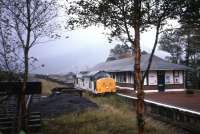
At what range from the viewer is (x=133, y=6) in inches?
523

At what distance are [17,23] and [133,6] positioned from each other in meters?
4.40

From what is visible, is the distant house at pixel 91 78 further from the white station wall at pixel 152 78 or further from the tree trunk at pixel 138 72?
the tree trunk at pixel 138 72

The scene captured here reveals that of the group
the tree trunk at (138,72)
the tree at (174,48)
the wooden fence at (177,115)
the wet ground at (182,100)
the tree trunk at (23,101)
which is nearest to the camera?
the tree trunk at (23,101)

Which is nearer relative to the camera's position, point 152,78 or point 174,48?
point 152,78

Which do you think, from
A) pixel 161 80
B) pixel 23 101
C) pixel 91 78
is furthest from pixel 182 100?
pixel 23 101

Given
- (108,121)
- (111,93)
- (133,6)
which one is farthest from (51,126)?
(111,93)

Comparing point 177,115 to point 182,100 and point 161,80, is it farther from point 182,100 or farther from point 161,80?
point 161,80

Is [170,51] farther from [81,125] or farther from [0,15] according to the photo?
[0,15]

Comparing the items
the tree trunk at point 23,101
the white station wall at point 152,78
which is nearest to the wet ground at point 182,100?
the white station wall at point 152,78

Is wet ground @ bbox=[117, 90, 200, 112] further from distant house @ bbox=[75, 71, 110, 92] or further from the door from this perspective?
distant house @ bbox=[75, 71, 110, 92]

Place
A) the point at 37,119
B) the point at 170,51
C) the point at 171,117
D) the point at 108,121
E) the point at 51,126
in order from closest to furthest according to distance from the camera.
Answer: the point at 37,119, the point at 51,126, the point at 108,121, the point at 171,117, the point at 170,51

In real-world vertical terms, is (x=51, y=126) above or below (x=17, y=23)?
below

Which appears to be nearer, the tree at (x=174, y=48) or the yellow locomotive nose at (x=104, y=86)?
the yellow locomotive nose at (x=104, y=86)

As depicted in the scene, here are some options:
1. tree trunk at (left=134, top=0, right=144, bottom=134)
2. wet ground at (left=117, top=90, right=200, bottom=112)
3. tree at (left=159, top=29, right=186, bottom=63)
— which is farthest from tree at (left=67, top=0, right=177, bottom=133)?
tree at (left=159, top=29, right=186, bottom=63)
